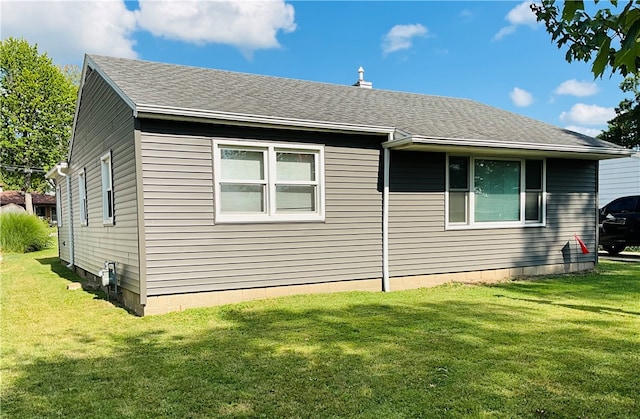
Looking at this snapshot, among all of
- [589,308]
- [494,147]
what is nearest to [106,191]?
[494,147]

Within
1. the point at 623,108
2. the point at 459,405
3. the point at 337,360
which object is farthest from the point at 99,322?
the point at 623,108

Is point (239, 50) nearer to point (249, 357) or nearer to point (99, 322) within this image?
point (99, 322)

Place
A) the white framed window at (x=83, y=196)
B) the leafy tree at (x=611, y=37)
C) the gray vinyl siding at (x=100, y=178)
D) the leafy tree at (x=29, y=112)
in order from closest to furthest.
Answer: the leafy tree at (x=611, y=37) < the gray vinyl siding at (x=100, y=178) < the white framed window at (x=83, y=196) < the leafy tree at (x=29, y=112)

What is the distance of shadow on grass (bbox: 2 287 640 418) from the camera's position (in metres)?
3.00

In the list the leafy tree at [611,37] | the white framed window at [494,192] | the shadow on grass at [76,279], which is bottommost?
the shadow on grass at [76,279]

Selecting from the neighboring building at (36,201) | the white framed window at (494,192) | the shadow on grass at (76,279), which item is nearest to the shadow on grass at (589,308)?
the white framed window at (494,192)

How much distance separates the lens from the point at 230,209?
256 inches

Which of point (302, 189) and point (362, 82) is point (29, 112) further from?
point (302, 189)

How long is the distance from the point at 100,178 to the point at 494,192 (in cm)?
775

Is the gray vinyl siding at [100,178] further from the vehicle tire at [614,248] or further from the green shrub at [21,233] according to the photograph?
the vehicle tire at [614,248]

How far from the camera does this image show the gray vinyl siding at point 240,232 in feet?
19.6

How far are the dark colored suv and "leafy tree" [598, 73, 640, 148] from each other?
7527 mm

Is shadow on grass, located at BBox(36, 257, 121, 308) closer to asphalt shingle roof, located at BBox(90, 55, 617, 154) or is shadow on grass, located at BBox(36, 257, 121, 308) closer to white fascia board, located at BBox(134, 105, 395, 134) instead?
white fascia board, located at BBox(134, 105, 395, 134)

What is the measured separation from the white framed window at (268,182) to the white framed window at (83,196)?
196 inches
